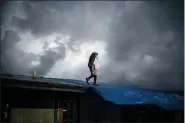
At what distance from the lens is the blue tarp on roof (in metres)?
2.96

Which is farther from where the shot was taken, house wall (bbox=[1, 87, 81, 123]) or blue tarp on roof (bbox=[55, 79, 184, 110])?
blue tarp on roof (bbox=[55, 79, 184, 110])

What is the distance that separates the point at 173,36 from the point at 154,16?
261 millimetres

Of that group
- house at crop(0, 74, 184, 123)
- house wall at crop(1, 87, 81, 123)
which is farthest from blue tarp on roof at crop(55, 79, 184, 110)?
house wall at crop(1, 87, 81, 123)

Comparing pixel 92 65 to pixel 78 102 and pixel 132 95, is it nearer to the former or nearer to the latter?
pixel 78 102

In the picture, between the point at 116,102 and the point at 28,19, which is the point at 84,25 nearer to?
the point at 28,19

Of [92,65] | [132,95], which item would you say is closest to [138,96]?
[132,95]

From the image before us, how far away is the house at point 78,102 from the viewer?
2.79 meters

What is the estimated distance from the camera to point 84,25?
3039 millimetres

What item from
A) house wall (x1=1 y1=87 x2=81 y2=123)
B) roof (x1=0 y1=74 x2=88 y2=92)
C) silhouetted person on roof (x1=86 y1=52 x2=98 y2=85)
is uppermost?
silhouetted person on roof (x1=86 y1=52 x2=98 y2=85)

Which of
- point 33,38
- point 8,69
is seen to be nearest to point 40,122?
point 8,69

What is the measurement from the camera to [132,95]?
3.01 meters

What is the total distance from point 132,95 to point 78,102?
0.50 meters

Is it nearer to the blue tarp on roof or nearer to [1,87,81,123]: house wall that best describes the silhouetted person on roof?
the blue tarp on roof

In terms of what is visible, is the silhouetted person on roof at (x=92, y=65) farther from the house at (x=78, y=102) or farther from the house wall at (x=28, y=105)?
the house wall at (x=28, y=105)
